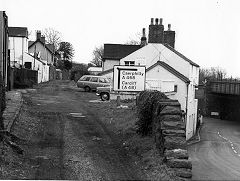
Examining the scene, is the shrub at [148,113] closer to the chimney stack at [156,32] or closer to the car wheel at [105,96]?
the car wheel at [105,96]

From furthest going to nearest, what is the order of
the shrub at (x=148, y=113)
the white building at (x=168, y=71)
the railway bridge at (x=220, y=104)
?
the railway bridge at (x=220, y=104) < the white building at (x=168, y=71) < the shrub at (x=148, y=113)

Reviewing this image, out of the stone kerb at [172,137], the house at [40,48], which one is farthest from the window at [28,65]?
the stone kerb at [172,137]

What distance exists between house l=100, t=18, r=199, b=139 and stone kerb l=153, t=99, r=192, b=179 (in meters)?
24.8

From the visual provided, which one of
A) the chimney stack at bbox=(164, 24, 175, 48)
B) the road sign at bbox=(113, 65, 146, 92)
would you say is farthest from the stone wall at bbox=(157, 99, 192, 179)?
the chimney stack at bbox=(164, 24, 175, 48)

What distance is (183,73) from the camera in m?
41.1

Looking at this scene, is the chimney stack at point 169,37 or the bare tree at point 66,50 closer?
the chimney stack at point 169,37

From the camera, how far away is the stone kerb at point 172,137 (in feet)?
28.5

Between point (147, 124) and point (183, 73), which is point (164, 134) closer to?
point (147, 124)

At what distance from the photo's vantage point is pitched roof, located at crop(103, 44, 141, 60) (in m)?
57.0

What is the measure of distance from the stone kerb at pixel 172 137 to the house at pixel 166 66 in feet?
81.2

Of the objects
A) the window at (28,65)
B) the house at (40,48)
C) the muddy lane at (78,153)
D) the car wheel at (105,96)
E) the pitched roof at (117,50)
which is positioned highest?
the house at (40,48)

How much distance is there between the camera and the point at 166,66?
38719 millimetres

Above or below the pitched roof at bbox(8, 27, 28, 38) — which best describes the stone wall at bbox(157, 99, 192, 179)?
A: below

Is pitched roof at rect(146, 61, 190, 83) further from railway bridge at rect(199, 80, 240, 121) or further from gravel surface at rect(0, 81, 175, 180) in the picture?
railway bridge at rect(199, 80, 240, 121)
